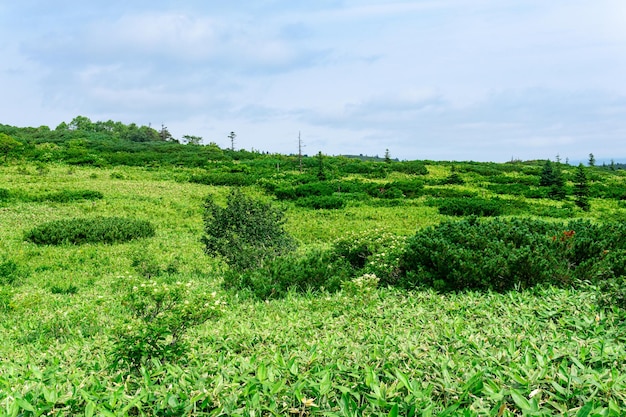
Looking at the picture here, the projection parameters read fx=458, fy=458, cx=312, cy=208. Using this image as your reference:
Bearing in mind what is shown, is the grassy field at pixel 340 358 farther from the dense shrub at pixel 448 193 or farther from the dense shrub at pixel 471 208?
the dense shrub at pixel 448 193

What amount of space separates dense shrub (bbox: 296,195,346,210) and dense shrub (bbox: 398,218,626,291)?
49.6ft

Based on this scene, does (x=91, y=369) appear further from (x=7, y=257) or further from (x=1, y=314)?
(x=7, y=257)

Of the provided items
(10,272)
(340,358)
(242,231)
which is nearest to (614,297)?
(340,358)

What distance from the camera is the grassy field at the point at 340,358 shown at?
94.6 inches

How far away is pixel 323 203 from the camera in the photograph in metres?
23.1

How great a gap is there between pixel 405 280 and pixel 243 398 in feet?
14.7

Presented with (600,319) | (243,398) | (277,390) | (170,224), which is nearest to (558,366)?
(600,319)

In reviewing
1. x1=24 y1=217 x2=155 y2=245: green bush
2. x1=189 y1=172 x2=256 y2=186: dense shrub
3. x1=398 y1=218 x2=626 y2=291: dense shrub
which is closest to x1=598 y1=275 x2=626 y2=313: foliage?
x1=398 y1=218 x2=626 y2=291: dense shrub

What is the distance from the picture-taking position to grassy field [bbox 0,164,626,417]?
2.40 m

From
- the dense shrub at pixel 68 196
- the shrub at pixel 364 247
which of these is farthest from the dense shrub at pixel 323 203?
the shrub at pixel 364 247

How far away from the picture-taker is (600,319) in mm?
3844

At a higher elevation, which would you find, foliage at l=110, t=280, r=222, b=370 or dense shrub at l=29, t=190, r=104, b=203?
dense shrub at l=29, t=190, r=104, b=203

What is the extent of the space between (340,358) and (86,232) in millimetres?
13270

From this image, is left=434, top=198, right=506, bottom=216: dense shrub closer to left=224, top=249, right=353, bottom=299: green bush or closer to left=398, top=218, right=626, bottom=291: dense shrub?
left=398, top=218, right=626, bottom=291: dense shrub
